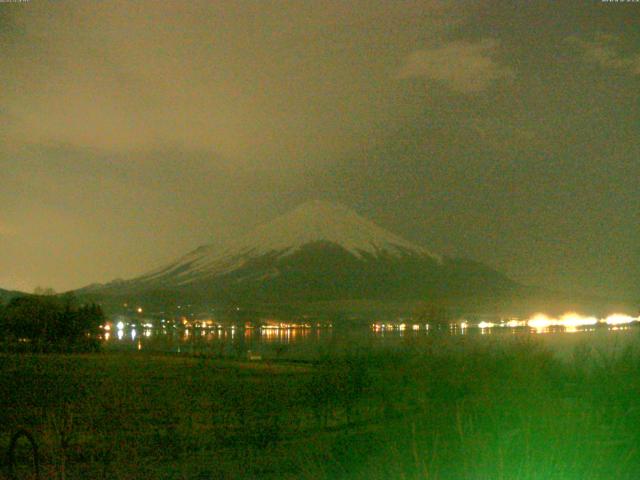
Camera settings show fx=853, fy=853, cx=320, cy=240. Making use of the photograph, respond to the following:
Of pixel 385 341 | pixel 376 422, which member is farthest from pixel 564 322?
pixel 376 422

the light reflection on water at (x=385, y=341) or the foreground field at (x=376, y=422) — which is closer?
the foreground field at (x=376, y=422)

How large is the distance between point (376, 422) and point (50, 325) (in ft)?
168

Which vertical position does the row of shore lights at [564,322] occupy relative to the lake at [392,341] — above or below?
above

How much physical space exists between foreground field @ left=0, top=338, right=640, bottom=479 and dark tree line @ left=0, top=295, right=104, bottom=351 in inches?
1398

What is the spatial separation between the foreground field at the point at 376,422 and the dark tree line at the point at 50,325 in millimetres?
35522

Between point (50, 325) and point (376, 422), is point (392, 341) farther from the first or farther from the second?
point (50, 325)

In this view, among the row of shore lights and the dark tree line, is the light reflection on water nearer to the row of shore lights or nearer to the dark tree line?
the dark tree line

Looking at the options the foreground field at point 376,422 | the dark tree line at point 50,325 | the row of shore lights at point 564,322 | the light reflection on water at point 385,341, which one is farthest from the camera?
the row of shore lights at point 564,322

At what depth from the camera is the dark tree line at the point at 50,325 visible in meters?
63.4

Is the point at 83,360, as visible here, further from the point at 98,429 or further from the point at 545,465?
the point at 545,465

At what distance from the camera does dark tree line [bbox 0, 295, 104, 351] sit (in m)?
63.4

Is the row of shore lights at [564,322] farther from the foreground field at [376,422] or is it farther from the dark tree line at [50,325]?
the foreground field at [376,422]

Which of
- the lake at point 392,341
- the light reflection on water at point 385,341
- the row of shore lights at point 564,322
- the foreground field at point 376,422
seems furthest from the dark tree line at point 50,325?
the foreground field at point 376,422

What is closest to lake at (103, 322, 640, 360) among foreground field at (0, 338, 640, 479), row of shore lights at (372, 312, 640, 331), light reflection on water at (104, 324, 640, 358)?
light reflection on water at (104, 324, 640, 358)
